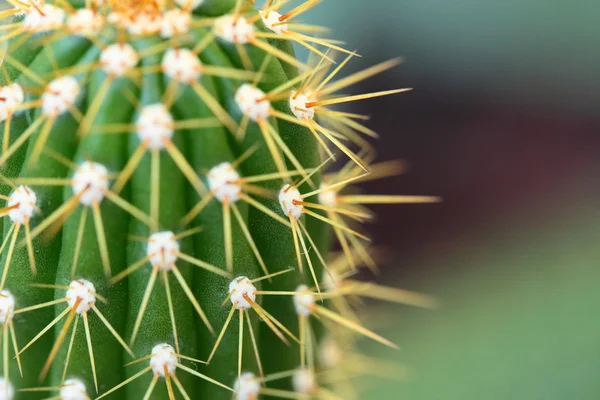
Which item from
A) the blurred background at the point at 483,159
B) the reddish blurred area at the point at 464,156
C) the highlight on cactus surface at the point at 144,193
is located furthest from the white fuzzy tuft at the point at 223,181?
the reddish blurred area at the point at 464,156

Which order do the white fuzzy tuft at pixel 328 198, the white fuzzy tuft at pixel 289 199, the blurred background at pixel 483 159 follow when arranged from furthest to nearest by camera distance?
the blurred background at pixel 483 159, the white fuzzy tuft at pixel 328 198, the white fuzzy tuft at pixel 289 199

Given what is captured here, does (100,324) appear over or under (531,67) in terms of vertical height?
under

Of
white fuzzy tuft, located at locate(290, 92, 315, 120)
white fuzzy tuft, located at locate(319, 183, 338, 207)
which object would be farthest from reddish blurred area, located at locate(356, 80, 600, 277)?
white fuzzy tuft, located at locate(290, 92, 315, 120)

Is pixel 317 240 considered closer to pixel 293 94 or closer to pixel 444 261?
pixel 293 94

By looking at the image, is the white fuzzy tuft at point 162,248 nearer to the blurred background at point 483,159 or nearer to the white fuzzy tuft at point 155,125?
the white fuzzy tuft at point 155,125

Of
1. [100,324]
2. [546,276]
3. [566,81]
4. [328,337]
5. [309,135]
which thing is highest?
[566,81]

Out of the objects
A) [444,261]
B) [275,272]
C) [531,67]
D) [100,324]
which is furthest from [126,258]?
[531,67]

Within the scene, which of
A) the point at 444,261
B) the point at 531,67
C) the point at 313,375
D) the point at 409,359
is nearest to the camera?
A: the point at 313,375
